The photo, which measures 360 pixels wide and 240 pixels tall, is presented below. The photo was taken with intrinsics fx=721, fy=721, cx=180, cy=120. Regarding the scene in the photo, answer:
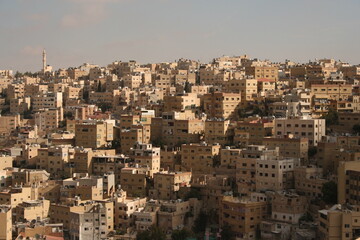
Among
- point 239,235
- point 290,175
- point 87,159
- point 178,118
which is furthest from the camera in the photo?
point 178,118

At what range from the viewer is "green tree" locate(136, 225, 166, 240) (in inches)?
947

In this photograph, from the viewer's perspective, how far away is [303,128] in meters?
29.7

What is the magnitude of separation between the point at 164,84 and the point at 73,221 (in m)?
24.8

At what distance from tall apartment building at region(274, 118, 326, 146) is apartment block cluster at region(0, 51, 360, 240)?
0.14 feet

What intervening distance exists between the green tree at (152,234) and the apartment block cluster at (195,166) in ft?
1.36

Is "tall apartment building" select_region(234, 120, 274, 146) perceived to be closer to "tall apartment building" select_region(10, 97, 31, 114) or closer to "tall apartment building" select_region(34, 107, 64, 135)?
"tall apartment building" select_region(34, 107, 64, 135)

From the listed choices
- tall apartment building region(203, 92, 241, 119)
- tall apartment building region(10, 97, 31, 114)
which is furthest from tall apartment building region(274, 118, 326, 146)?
tall apartment building region(10, 97, 31, 114)

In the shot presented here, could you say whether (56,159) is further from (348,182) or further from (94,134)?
(348,182)

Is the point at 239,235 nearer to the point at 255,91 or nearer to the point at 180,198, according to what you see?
the point at 180,198

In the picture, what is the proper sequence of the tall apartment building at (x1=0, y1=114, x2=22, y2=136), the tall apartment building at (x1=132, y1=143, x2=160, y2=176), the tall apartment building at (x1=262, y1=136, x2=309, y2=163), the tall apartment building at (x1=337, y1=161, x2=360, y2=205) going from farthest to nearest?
the tall apartment building at (x1=0, y1=114, x2=22, y2=136) < the tall apartment building at (x1=132, y1=143, x2=160, y2=176) < the tall apartment building at (x1=262, y1=136, x2=309, y2=163) < the tall apartment building at (x1=337, y1=161, x2=360, y2=205)

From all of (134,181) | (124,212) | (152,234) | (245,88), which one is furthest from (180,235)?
(245,88)

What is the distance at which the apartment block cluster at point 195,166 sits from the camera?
23906mm

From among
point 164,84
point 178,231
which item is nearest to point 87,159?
point 178,231

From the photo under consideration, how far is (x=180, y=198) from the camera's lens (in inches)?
1064
